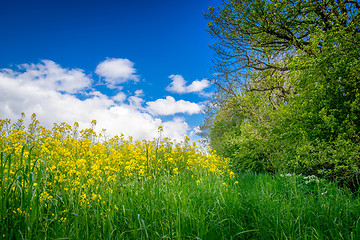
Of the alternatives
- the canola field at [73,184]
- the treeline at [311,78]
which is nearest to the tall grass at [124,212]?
the canola field at [73,184]

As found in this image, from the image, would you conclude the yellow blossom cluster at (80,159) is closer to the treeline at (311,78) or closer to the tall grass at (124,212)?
the tall grass at (124,212)

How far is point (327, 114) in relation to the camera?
18.0 feet

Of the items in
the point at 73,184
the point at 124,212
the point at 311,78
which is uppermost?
the point at 311,78

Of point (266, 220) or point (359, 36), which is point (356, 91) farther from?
point (266, 220)

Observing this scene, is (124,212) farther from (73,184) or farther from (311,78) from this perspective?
(311,78)

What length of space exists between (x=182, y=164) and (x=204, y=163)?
2.03 feet

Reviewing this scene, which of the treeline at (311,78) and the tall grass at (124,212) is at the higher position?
the treeline at (311,78)

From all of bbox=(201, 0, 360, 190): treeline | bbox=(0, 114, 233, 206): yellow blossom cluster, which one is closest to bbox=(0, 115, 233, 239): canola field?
bbox=(0, 114, 233, 206): yellow blossom cluster

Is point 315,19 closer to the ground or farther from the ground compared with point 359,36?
farther from the ground

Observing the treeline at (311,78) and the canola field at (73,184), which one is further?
the treeline at (311,78)

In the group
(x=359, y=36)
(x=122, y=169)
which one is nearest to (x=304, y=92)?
(x=359, y=36)

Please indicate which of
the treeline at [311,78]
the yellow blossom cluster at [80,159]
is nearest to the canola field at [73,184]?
the yellow blossom cluster at [80,159]

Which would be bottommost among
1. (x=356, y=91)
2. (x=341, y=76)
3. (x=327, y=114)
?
(x=327, y=114)

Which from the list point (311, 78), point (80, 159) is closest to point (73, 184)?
point (80, 159)
